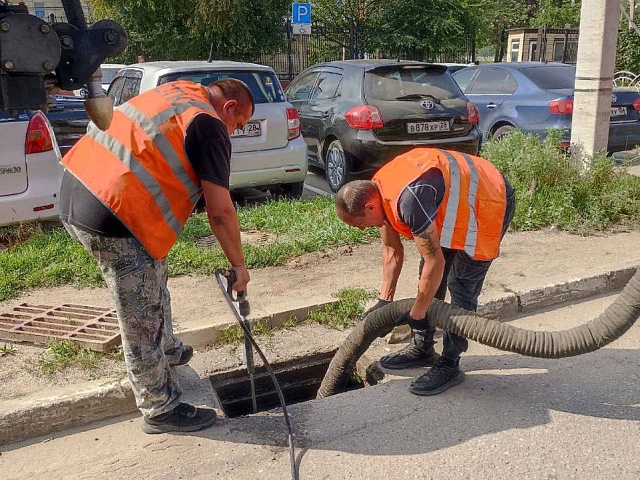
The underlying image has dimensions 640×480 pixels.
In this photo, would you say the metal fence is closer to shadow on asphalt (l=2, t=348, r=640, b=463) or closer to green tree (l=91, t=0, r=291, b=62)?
green tree (l=91, t=0, r=291, b=62)

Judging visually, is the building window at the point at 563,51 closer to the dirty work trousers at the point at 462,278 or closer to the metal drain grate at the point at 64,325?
the dirty work trousers at the point at 462,278

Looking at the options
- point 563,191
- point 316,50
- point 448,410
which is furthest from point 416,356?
point 316,50

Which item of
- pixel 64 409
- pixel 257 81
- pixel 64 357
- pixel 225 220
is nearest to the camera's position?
pixel 225 220

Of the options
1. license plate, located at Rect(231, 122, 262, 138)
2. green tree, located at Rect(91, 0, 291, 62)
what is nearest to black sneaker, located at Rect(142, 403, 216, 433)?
license plate, located at Rect(231, 122, 262, 138)

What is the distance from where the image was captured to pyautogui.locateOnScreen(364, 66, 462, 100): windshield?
7.77 m

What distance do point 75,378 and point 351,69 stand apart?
5669 millimetres

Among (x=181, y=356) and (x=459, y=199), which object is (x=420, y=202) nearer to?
(x=459, y=199)

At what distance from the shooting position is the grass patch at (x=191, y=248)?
4910 millimetres

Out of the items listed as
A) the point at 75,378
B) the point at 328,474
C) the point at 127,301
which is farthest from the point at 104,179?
the point at 328,474

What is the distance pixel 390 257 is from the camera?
3.64 metres

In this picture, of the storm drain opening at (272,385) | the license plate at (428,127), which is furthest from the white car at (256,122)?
the storm drain opening at (272,385)

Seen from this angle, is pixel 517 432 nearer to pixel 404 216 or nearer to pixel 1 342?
pixel 404 216

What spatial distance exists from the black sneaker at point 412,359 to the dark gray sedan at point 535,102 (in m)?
5.99

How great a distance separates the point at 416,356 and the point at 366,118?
422 cm
